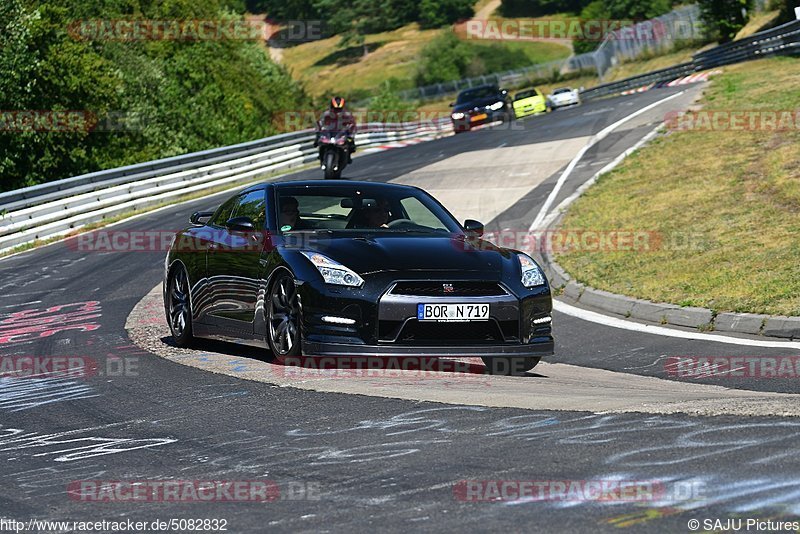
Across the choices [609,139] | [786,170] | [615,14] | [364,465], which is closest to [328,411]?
[364,465]

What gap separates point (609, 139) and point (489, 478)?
2433 centimetres

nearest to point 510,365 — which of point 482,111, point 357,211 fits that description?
point 357,211

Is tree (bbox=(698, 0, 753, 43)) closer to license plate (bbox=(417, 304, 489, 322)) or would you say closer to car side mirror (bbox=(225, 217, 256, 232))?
car side mirror (bbox=(225, 217, 256, 232))

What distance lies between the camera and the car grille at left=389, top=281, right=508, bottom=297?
28.5 feet

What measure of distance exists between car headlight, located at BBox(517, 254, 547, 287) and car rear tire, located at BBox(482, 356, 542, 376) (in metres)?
0.54

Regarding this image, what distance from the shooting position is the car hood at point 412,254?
8.88 m

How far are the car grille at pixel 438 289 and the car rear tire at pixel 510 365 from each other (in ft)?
2.13

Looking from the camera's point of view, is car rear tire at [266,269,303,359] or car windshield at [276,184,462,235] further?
car windshield at [276,184,462,235]

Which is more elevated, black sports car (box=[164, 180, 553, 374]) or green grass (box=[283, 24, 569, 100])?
green grass (box=[283, 24, 569, 100])

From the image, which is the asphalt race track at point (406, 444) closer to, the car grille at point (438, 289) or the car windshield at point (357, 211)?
the car grille at point (438, 289)

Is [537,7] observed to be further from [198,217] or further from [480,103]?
[198,217]

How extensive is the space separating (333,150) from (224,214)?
13520mm

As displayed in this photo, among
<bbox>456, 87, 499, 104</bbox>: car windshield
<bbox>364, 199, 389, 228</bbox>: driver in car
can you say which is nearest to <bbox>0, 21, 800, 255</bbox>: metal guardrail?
<bbox>456, 87, 499, 104</bbox>: car windshield

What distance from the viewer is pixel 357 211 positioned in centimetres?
1011
